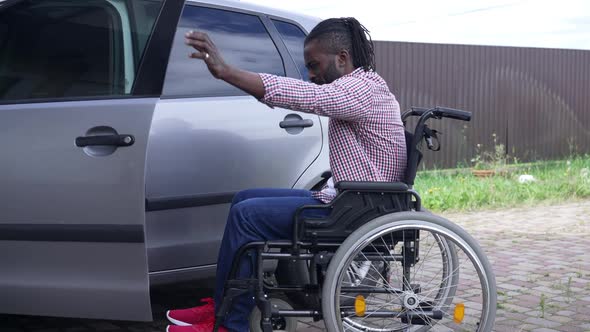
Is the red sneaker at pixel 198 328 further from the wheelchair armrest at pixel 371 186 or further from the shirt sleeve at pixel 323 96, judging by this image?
the shirt sleeve at pixel 323 96

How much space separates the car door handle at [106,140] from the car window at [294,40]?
1.38 meters

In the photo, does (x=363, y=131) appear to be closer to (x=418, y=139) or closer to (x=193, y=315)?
(x=418, y=139)

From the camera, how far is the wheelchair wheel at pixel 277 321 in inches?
123

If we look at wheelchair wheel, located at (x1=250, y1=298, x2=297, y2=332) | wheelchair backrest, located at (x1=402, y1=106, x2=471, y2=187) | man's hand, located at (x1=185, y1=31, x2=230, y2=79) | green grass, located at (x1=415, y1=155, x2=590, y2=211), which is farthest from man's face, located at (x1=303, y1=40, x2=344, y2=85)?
green grass, located at (x1=415, y1=155, x2=590, y2=211)

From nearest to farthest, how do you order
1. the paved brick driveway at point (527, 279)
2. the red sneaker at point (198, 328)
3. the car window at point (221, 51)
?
1. the red sneaker at point (198, 328)
2. the car window at point (221, 51)
3. the paved brick driveway at point (527, 279)

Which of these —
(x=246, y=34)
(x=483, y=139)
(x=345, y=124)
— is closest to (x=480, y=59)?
(x=483, y=139)

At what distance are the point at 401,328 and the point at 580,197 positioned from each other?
6694 millimetres

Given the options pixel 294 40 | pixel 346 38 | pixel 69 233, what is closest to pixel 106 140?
pixel 69 233

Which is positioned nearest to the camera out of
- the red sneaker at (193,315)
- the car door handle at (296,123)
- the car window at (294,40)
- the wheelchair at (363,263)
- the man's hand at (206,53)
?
the man's hand at (206,53)

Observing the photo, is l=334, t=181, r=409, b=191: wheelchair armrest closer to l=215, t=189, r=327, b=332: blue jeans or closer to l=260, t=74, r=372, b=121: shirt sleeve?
l=215, t=189, r=327, b=332: blue jeans

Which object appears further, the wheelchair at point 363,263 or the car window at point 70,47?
the car window at point 70,47

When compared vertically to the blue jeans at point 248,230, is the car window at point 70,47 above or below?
above

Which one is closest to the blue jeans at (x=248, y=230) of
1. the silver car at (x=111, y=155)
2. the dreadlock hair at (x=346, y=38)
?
the silver car at (x=111, y=155)

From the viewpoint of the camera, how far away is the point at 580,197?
9172 mm
